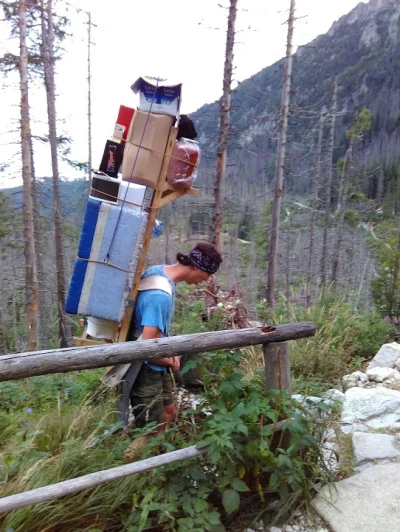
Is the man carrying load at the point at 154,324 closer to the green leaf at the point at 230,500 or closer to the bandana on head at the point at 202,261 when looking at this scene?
the bandana on head at the point at 202,261

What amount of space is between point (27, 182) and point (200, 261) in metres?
8.81

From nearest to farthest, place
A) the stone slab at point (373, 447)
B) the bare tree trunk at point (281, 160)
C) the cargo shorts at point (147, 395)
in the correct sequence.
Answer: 1. the cargo shorts at point (147, 395)
2. the stone slab at point (373, 447)
3. the bare tree trunk at point (281, 160)

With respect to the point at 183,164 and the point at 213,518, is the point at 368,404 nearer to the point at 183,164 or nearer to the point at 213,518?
the point at 213,518

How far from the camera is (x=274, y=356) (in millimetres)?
2561

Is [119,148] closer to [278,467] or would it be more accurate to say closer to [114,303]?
[114,303]

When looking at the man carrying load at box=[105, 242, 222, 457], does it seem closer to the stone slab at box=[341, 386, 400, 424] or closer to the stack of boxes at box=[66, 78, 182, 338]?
the stack of boxes at box=[66, 78, 182, 338]

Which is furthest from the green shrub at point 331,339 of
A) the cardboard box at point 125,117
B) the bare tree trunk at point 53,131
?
the bare tree trunk at point 53,131

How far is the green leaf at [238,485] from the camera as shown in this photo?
6.97 feet

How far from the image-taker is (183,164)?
290 centimetres

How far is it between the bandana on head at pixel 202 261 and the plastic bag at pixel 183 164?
499mm

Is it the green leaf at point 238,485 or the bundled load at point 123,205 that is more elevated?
the bundled load at point 123,205

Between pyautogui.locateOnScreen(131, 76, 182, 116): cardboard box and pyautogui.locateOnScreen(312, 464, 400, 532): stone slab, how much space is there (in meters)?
2.71

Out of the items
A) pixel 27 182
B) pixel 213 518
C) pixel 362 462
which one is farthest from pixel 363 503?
pixel 27 182

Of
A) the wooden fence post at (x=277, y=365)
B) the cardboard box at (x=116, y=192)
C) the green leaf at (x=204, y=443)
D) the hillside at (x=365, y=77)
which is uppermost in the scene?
the hillside at (x=365, y=77)
